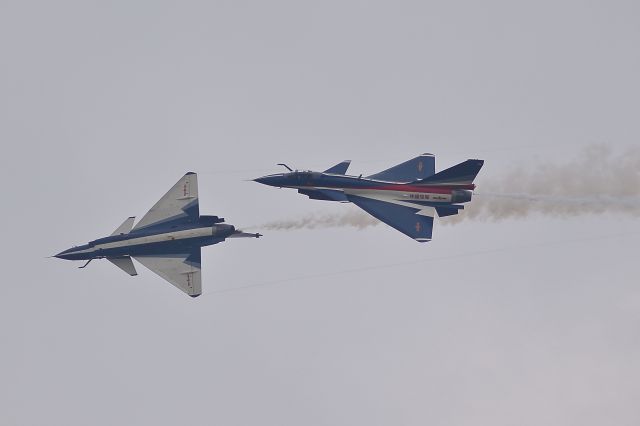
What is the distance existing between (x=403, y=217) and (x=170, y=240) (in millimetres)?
17533

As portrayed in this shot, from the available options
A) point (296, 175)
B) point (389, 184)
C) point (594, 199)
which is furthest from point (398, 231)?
point (594, 199)

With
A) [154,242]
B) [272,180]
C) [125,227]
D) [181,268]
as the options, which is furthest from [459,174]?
[125,227]

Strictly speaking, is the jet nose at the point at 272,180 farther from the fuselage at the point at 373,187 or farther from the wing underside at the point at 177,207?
the wing underside at the point at 177,207

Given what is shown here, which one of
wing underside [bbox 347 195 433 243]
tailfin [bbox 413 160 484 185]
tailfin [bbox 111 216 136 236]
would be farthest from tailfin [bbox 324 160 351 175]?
tailfin [bbox 111 216 136 236]

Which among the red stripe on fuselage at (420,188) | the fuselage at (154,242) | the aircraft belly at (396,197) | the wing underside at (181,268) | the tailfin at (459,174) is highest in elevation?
the tailfin at (459,174)

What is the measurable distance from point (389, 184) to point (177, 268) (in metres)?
17.2

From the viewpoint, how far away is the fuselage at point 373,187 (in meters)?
70.9

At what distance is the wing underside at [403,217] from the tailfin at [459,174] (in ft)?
8.31

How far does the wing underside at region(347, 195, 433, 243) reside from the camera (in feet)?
234

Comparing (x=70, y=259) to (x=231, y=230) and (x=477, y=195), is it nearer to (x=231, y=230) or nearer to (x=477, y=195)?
(x=231, y=230)

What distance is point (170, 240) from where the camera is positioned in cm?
7256

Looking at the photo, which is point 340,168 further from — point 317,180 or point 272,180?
point 272,180

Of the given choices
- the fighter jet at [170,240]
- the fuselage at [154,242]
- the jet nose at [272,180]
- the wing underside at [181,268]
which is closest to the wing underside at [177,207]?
the fighter jet at [170,240]

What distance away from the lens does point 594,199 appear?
2781 inches
